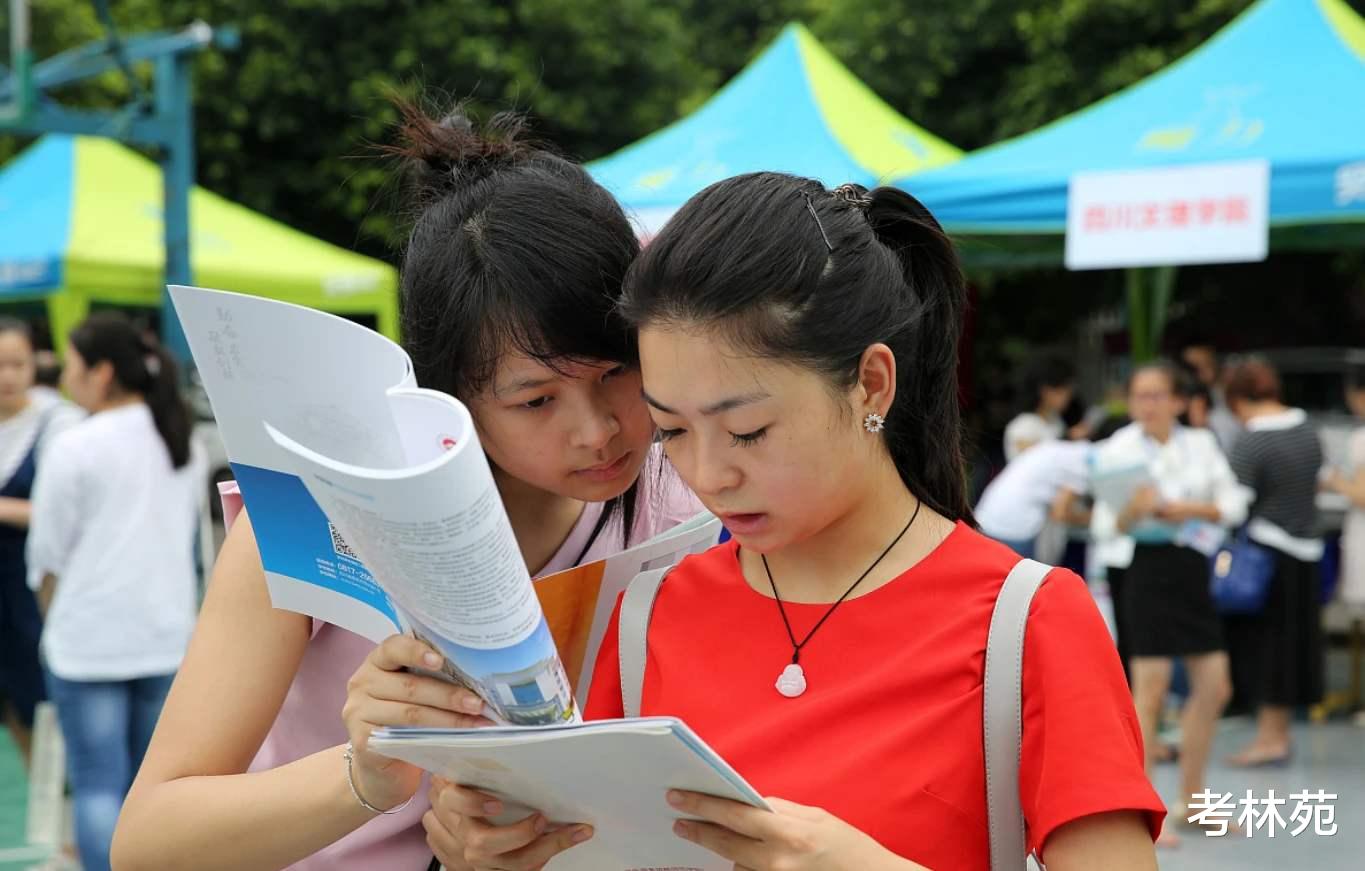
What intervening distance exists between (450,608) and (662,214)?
6.01 m

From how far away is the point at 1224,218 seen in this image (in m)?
6.02

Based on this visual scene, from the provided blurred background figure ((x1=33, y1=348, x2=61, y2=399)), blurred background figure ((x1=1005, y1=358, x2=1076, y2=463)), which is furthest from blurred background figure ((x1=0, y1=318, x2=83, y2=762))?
blurred background figure ((x1=1005, y1=358, x2=1076, y2=463))

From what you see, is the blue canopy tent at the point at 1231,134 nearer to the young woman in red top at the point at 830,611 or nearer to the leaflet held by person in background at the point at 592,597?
the leaflet held by person in background at the point at 592,597

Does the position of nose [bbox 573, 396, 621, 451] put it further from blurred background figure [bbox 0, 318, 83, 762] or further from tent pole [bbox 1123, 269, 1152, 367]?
tent pole [bbox 1123, 269, 1152, 367]

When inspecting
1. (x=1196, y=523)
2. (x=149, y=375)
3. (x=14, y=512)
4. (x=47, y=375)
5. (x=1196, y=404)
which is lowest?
(x=1196, y=404)

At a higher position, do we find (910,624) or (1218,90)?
(910,624)

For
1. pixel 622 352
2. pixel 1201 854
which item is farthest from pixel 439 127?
pixel 1201 854

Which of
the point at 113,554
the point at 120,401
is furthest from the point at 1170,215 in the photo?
the point at 113,554

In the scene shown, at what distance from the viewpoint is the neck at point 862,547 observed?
1592 mm

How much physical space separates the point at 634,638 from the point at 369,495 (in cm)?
55

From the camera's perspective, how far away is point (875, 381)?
61.2 inches

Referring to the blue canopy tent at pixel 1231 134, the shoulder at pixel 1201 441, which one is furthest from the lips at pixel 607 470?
the shoulder at pixel 1201 441

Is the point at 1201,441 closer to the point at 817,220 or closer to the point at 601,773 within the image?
the point at 817,220

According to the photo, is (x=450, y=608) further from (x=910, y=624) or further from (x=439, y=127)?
(x=439, y=127)
